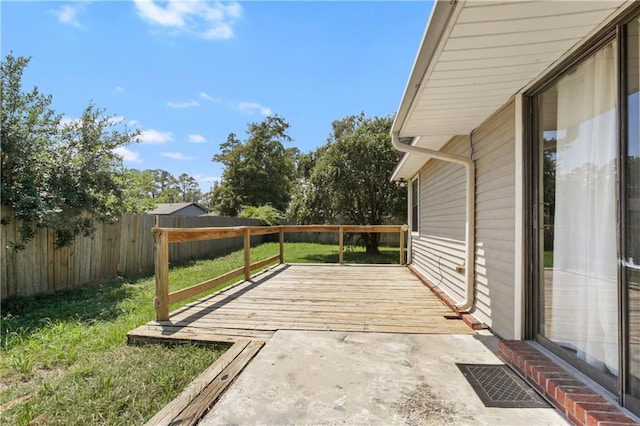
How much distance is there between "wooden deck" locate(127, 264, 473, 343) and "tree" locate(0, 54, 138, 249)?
9.66ft

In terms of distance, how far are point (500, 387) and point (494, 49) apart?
81.4 inches

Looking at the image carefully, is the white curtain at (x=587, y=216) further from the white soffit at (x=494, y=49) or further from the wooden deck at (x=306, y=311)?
the wooden deck at (x=306, y=311)

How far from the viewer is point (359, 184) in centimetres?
1091

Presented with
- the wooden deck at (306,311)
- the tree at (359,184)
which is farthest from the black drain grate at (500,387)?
the tree at (359,184)

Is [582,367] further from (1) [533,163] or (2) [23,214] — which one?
(2) [23,214]

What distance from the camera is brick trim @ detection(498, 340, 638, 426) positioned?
143cm

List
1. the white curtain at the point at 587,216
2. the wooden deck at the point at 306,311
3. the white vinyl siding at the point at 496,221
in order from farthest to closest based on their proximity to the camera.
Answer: the wooden deck at the point at 306,311 → the white vinyl siding at the point at 496,221 → the white curtain at the point at 587,216

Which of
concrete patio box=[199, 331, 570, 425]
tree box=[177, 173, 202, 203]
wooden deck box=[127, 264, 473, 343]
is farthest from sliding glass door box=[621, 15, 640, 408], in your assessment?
tree box=[177, 173, 202, 203]

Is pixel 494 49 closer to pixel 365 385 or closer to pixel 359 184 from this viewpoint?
pixel 365 385

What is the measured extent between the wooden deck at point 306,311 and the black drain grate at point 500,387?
0.74 metres

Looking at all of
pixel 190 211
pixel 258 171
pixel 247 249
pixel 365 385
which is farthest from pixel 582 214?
pixel 190 211

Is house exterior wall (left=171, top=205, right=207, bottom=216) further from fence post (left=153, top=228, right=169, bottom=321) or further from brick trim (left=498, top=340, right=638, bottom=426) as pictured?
brick trim (left=498, top=340, right=638, bottom=426)

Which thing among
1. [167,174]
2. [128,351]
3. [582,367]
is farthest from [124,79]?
[167,174]

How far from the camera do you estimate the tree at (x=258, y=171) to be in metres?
24.4
